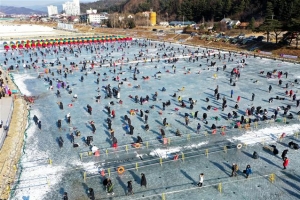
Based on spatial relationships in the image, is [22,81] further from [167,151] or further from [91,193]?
[91,193]

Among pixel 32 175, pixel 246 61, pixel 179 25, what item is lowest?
pixel 32 175

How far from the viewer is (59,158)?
749 inches

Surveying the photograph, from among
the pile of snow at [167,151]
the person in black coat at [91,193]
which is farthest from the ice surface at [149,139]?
the person in black coat at [91,193]

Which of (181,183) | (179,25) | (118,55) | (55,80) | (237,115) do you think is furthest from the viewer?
(179,25)

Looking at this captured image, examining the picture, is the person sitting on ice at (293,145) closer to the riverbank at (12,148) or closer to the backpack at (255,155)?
the backpack at (255,155)

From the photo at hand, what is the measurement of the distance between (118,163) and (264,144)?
35.0ft

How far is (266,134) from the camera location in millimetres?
21516

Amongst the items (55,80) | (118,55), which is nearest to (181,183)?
(55,80)

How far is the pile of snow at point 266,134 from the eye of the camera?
2059 centimetres

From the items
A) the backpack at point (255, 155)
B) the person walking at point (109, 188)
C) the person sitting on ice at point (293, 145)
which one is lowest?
the person walking at point (109, 188)

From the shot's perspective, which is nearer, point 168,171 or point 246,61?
point 168,171

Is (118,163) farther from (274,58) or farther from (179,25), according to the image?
(179,25)

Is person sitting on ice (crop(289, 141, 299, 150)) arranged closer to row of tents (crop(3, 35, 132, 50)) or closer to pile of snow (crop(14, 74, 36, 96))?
pile of snow (crop(14, 74, 36, 96))

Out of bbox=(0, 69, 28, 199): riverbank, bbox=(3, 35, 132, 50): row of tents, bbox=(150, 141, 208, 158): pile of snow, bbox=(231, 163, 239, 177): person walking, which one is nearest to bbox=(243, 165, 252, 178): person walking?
bbox=(231, 163, 239, 177): person walking
